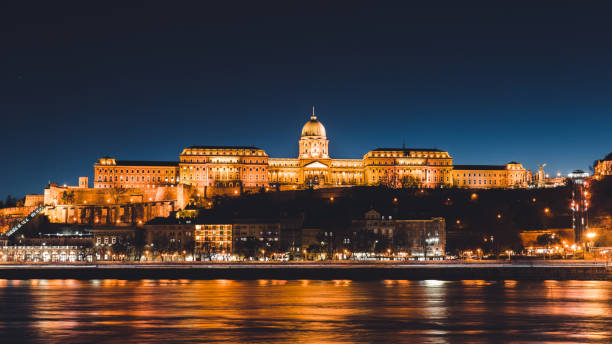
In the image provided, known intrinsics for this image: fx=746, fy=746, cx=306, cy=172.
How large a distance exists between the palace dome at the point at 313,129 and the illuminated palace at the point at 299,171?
27.9ft

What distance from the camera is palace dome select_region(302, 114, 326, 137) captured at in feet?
525

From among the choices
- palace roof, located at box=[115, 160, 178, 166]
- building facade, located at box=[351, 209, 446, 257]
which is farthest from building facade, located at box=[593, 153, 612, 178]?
palace roof, located at box=[115, 160, 178, 166]

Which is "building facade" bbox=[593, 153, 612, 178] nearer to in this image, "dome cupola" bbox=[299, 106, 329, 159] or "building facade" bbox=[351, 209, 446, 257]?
"building facade" bbox=[351, 209, 446, 257]

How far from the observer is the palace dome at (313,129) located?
16012cm

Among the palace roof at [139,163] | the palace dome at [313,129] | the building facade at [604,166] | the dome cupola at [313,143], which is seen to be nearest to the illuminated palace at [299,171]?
the palace roof at [139,163]

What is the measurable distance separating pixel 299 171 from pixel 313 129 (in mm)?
17328

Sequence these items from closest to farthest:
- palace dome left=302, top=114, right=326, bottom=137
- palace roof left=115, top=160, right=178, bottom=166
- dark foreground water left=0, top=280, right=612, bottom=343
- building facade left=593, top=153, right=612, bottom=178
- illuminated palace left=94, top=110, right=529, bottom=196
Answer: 1. dark foreground water left=0, top=280, right=612, bottom=343
2. building facade left=593, top=153, right=612, bottom=178
3. illuminated palace left=94, top=110, right=529, bottom=196
4. palace roof left=115, top=160, right=178, bottom=166
5. palace dome left=302, top=114, right=326, bottom=137

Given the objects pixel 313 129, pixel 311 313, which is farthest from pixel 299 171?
pixel 311 313

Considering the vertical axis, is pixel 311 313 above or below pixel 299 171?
below

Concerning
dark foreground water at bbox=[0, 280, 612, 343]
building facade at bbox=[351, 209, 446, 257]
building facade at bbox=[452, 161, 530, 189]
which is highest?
building facade at bbox=[452, 161, 530, 189]

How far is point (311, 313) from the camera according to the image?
132 ft

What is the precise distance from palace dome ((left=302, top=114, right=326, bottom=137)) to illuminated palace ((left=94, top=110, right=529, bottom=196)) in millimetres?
8509

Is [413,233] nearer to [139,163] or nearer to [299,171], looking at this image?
[299,171]

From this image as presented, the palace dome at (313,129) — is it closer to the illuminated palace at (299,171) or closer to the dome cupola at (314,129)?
the dome cupola at (314,129)
